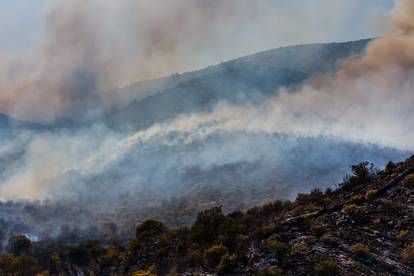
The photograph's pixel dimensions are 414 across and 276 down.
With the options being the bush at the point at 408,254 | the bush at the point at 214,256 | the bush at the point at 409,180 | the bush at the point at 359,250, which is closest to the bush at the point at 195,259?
the bush at the point at 214,256

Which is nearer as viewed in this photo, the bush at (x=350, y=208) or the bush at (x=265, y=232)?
the bush at (x=350, y=208)

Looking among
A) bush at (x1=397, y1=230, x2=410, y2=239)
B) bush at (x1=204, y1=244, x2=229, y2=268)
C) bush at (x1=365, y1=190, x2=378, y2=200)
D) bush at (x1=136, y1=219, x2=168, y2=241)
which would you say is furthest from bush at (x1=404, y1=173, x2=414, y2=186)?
bush at (x1=136, y1=219, x2=168, y2=241)

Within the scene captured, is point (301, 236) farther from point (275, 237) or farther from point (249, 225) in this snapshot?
point (249, 225)

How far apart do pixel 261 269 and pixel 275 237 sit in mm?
9620

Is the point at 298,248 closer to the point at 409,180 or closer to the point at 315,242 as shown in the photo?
the point at 315,242

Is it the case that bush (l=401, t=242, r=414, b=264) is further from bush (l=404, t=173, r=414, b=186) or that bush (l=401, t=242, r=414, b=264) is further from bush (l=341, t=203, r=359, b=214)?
bush (l=404, t=173, r=414, b=186)

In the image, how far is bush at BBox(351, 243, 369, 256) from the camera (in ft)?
145

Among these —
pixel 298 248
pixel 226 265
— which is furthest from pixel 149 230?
pixel 298 248

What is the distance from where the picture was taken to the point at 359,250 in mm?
44406

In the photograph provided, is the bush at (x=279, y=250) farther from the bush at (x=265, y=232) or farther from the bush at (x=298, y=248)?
the bush at (x=265, y=232)

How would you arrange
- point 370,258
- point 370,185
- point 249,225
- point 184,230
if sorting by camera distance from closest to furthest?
point 370,258, point 370,185, point 249,225, point 184,230

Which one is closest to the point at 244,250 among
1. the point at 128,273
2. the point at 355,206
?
the point at 355,206

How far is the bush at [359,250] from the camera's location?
145ft

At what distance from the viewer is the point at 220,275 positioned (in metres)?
51.2
